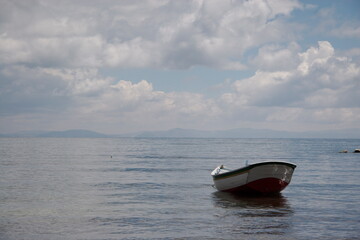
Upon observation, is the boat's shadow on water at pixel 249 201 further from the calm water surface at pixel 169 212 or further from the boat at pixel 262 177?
the boat at pixel 262 177

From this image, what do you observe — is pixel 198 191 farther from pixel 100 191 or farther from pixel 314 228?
pixel 314 228

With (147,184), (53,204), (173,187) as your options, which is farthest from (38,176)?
(53,204)

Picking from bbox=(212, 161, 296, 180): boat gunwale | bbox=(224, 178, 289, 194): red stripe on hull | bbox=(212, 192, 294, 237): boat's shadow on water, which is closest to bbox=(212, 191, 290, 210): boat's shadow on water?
bbox=(212, 192, 294, 237): boat's shadow on water

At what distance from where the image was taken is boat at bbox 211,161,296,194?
95.9 feet

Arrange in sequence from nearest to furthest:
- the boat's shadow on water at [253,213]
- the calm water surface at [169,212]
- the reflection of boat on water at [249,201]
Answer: the calm water surface at [169,212], the boat's shadow on water at [253,213], the reflection of boat on water at [249,201]

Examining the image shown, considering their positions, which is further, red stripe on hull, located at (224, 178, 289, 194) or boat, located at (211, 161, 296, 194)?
red stripe on hull, located at (224, 178, 289, 194)

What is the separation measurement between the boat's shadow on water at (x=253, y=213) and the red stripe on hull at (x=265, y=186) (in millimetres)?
468

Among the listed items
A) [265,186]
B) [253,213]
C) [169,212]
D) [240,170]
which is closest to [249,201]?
[265,186]

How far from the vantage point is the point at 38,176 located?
147 feet

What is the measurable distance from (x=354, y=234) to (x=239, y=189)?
13013 millimetres

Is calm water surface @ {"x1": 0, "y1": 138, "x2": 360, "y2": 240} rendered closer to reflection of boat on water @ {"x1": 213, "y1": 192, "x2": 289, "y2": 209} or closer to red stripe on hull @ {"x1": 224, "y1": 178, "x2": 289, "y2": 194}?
reflection of boat on water @ {"x1": 213, "y1": 192, "x2": 289, "y2": 209}

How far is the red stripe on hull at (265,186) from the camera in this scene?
1171 inches

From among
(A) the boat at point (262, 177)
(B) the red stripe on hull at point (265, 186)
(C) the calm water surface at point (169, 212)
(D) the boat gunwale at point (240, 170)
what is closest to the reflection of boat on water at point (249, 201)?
(C) the calm water surface at point (169, 212)

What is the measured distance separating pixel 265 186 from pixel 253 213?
21.0 ft
